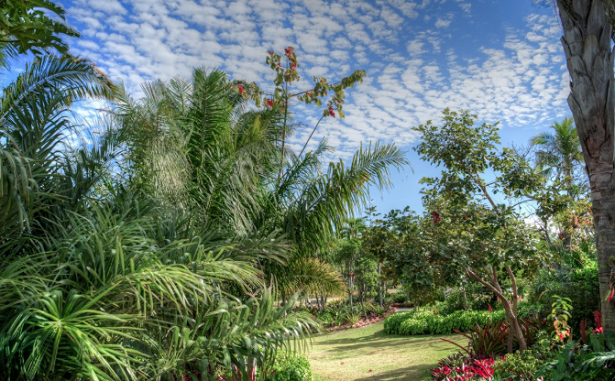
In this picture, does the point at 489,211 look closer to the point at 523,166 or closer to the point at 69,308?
the point at 523,166

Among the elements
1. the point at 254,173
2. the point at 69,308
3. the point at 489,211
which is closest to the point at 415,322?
the point at 489,211

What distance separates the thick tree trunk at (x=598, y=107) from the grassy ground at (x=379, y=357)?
3625 mm

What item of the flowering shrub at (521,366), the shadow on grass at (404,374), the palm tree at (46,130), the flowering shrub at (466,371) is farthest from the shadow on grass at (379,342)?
the palm tree at (46,130)

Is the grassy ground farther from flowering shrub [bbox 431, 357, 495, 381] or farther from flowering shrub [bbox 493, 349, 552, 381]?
flowering shrub [bbox 493, 349, 552, 381]

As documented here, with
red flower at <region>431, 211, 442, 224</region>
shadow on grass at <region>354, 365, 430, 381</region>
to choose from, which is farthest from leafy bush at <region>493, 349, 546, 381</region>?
red flower at <region>431, 211, 442, 224</region>

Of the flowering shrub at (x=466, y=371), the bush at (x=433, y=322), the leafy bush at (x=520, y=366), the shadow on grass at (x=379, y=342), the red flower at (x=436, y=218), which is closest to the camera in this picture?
the leafy bush at (x=520, y=366)

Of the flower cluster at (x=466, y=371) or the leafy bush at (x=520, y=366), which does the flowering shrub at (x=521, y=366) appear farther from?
the flower cluster at (x=466, y=371)

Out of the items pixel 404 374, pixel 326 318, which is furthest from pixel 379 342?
pixel 326 318

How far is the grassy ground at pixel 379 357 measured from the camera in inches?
323

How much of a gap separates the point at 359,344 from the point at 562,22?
10.3 meters

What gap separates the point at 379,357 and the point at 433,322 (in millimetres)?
3241

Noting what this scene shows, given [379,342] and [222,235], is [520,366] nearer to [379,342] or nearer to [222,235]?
[222,235]

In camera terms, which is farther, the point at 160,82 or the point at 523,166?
the point at 160,82

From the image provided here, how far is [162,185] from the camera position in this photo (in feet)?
19.7
